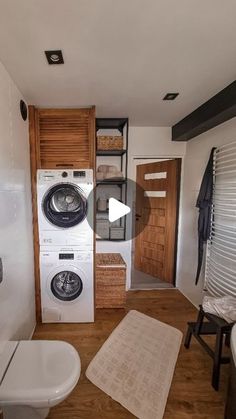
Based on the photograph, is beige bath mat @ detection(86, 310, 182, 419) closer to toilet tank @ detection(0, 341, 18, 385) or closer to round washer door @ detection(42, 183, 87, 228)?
toilet tank @ detection(0, 341, 18, 385)

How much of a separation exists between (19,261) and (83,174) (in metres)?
1.01

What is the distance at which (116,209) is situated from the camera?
2.88 meters

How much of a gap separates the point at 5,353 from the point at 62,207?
132cm

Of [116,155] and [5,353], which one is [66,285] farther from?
[116,155]

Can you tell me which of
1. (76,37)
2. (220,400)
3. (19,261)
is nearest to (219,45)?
(76,37)

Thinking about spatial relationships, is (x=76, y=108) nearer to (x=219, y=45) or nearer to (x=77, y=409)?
(x=219, y=45)

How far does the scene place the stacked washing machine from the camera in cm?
218

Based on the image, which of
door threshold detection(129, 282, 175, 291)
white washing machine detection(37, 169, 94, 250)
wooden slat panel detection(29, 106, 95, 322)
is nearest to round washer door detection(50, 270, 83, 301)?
wooden slat panel detection(29, 106, 95, 322)

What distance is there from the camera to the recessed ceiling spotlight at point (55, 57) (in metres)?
1.36

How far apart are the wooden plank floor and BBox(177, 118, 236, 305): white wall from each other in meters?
0.34

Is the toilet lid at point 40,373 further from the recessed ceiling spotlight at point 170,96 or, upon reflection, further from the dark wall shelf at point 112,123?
the dark wall shelf at point 112,123

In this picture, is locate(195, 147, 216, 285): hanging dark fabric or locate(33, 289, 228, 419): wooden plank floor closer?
locate(33, 289, 228, 419): wooden plank floor

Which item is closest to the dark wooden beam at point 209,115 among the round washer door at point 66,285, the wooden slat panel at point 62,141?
the wooden slat panel at point 62,141

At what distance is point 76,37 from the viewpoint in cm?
123
